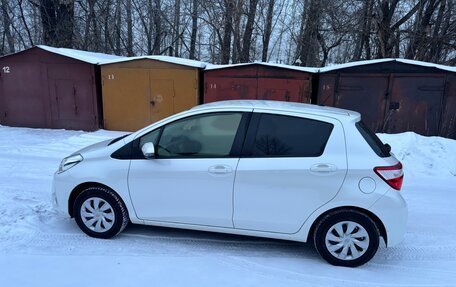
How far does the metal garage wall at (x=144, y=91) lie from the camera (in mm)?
9148

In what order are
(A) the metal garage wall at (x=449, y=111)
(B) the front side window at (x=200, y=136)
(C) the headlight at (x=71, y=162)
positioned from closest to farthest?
(B) the front side window at (x=200, y=136) → (C) the headlight at (x=71, y=162) → (A) the metal garage wall at (x=449, y=111)

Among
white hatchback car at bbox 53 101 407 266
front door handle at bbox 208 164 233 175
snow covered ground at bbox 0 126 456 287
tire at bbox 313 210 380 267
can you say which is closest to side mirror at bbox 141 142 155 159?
white hatchback car at bbox 53 101 407 266

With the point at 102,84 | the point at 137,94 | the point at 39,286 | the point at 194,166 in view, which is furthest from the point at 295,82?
the point at 39,286

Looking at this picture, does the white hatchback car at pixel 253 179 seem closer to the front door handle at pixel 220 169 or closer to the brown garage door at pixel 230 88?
the front door handle at pixel 220 169

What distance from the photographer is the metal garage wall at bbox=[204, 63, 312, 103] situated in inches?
338

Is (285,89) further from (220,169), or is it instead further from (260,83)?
(220,169)

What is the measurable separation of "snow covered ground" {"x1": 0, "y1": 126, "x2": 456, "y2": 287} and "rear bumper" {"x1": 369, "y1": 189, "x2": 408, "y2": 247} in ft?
1.30

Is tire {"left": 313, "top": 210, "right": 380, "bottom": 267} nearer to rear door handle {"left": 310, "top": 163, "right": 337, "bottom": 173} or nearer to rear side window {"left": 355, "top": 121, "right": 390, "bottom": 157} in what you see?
rear door handle {"left": 310, "top": 163, "right": 337, "bottom": 173}

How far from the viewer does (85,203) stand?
12.2ft

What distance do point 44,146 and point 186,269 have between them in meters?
6.34

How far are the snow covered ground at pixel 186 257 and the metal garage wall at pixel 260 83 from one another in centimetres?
438

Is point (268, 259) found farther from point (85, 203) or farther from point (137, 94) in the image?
point (137, 94)

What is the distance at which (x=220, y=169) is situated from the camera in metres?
3.34

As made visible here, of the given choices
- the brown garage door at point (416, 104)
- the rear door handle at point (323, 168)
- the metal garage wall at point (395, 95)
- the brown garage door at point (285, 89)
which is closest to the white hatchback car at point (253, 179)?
the rear door handle at point (323, 168)
